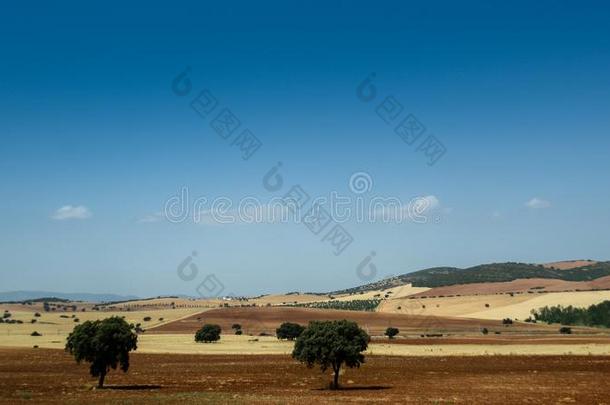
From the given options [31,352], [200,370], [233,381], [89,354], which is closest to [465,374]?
[233,381]

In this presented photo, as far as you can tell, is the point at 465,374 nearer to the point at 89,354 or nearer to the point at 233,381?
the point at 233,381

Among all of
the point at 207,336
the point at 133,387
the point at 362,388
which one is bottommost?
the point at 362,388

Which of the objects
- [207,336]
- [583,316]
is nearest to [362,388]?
[207,336]

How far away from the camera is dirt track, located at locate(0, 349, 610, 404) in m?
44.9

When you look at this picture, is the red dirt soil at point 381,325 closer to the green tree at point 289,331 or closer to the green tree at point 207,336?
the green tree at point 289,331

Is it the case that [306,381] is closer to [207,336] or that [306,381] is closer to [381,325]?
[207,336]

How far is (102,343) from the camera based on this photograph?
52969 millimetres

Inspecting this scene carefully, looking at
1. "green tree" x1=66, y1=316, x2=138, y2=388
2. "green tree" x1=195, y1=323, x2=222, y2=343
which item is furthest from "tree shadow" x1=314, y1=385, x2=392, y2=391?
"green tree" x1=195, y1=323, x2=222, y2=343

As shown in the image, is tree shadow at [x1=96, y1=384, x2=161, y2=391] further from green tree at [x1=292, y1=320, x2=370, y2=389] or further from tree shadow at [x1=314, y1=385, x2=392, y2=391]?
tree shadow at [x1=314, y1=385, x2=392, y2=391]

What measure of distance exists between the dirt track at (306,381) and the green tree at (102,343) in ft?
8.78

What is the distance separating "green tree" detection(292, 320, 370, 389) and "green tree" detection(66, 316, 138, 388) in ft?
54.2

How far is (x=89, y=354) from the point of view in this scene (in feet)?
175

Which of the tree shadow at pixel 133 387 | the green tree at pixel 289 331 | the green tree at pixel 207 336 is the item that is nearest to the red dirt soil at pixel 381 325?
the green tree at pixel 289 331

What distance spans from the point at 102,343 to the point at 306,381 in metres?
21.5
